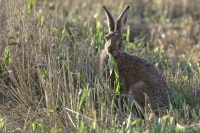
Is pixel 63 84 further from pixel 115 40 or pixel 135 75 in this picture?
pixel 135 75

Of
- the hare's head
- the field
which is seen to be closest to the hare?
the hare's head

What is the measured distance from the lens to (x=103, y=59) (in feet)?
19.9

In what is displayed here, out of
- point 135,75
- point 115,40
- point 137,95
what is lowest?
point 137,95

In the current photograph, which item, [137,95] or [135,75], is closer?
[137,95]

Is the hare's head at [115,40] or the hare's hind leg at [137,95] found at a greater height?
the hare's head at [115,40]

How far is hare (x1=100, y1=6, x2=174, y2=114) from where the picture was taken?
572cm

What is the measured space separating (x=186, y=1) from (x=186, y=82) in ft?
22.0

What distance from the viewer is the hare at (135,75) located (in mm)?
5723

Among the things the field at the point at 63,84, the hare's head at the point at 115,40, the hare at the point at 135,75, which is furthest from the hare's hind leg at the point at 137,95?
the hare's head at the point at 115,40

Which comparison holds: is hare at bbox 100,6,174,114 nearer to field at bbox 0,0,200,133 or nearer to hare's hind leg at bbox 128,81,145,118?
hare's hind leg at bbox 128,81,145,118

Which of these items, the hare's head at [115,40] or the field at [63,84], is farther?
the hare's head at [115,40]

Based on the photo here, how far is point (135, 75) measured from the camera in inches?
235

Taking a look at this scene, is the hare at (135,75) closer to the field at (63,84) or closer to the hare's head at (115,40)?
the hare's head at (115,40)

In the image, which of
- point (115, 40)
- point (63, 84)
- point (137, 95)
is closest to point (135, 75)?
point (137, 95)
